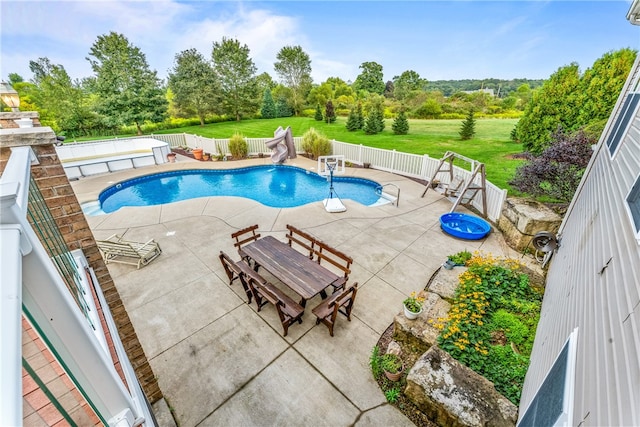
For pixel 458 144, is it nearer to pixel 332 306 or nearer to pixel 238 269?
pixel 332 306

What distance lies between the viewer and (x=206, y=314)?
4.53 m

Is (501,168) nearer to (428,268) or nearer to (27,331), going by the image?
(428,268)

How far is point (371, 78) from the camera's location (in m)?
51.4

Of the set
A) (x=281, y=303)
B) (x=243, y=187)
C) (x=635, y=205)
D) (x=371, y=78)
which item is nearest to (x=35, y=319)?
(x=281, y=303)

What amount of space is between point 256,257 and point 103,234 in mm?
5246

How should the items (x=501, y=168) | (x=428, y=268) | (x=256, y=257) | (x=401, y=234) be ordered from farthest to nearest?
(x=501, y=168) < (x=401, y=234) < (x=428, y=268) < (x=256, y=257)

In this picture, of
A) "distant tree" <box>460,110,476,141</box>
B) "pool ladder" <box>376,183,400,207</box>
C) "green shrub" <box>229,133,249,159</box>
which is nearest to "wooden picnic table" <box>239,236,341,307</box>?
"pool ladder" <box>376,183,400,207</box>

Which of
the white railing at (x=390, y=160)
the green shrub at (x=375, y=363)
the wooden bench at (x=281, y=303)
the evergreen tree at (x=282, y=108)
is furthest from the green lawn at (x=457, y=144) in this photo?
the evergreen tree at (x=282, y=108)

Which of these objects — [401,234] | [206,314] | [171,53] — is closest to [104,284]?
[206,314]

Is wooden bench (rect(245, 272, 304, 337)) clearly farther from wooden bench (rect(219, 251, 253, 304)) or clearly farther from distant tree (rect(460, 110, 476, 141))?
distant tree (rect(460, 110, 476, 141))

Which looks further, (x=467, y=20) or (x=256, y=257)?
(x=467, y=20)

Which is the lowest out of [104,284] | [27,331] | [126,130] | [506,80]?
[126,130]

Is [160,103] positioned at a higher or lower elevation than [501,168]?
higher

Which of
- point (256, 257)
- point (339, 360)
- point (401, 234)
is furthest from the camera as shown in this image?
point (401, 234)
